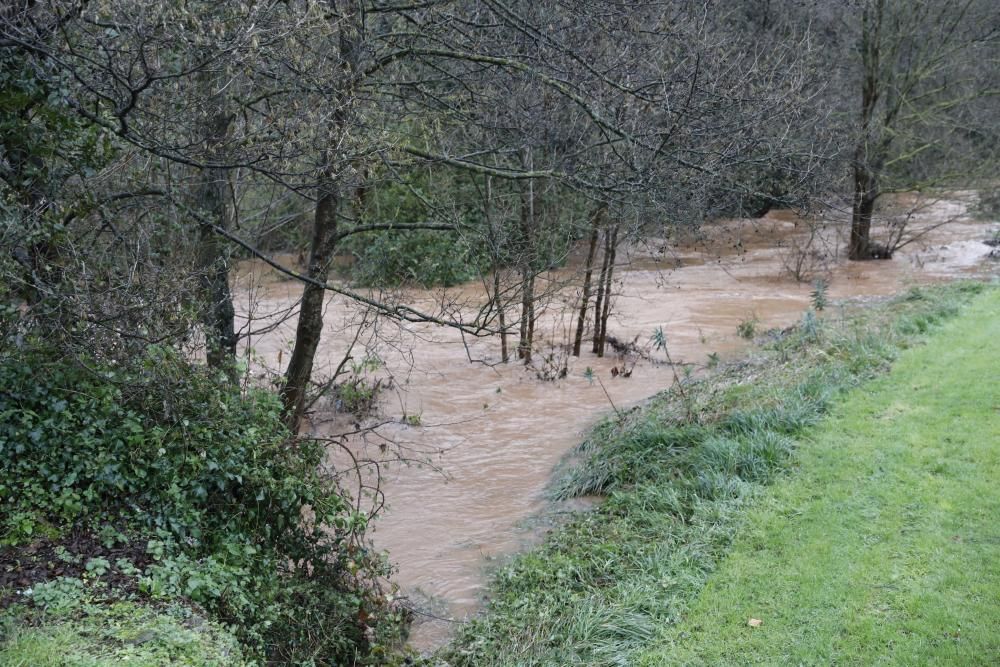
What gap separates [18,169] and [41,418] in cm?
160

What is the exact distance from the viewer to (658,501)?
7.57 meters

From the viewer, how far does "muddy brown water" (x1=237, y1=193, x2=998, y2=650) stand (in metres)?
8.03

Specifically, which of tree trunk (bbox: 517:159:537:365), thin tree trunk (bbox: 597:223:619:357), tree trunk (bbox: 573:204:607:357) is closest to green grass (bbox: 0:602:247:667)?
tree trunk (bbox: 517:159:537:365)

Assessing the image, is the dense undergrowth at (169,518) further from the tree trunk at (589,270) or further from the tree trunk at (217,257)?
the tree trunk at (589,270)

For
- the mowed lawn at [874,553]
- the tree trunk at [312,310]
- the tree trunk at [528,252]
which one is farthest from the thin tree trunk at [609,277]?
the mowed lawn at [874,553]

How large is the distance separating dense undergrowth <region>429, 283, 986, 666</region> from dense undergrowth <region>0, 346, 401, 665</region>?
106 cm

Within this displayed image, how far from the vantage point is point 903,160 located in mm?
21547

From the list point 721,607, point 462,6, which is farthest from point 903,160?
point 721,607

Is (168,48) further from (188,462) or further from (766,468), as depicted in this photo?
(766,468)

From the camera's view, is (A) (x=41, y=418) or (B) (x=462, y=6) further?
(B) (x=462, y=6)

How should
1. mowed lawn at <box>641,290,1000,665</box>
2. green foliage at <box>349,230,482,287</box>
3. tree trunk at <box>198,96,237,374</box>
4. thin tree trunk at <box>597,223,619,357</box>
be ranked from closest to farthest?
mowed lawn at <box>641,290,1000,665</box> → tree trunk at <box>198,96,237,374</box> → thin tree trunk at <box>597,223,619,357</box> → green foliage at <box>349,230,482,287</box>

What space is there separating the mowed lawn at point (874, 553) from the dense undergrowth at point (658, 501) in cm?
26

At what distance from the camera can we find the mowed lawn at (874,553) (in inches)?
200

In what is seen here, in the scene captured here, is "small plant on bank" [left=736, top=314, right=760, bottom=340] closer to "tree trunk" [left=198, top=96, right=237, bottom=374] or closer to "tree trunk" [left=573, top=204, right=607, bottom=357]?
"tree trunk" [left=573, top=204, right=607, bottom=357]
